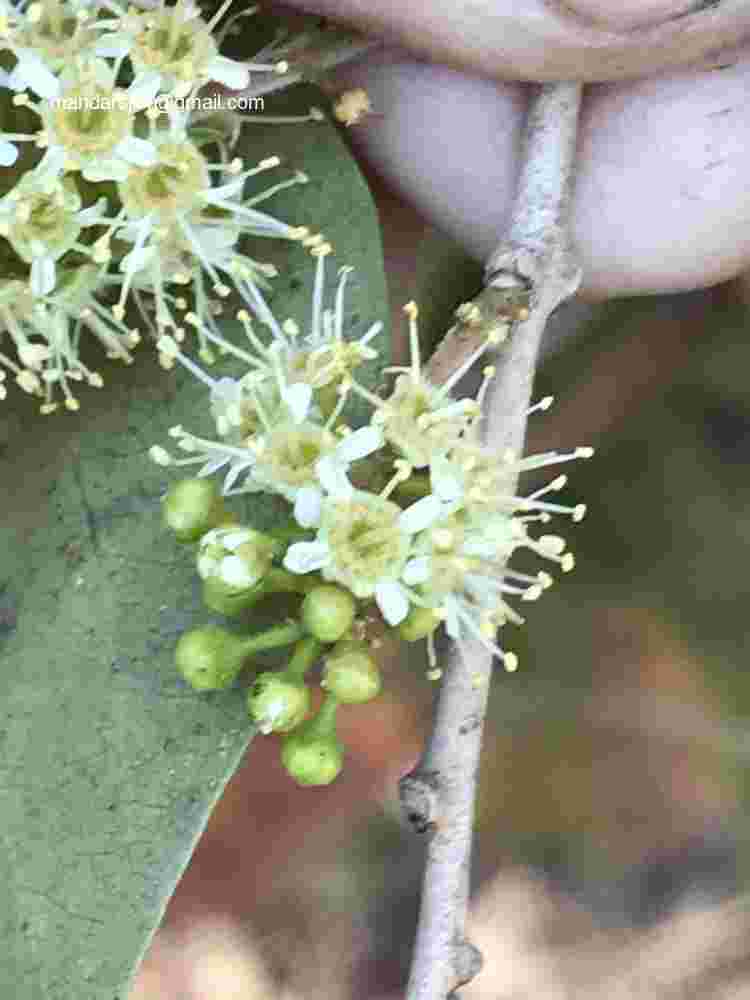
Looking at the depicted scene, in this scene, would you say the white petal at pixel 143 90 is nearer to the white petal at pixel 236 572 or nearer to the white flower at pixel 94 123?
the white flower at pixel 94 123

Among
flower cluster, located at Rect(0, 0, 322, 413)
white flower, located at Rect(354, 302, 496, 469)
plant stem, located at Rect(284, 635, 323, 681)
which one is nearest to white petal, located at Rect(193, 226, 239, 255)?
flower cluster, located at Rect(0, 0, 322, 413)

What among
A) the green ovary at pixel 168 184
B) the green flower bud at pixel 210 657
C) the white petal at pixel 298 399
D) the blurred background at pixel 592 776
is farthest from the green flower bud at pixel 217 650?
the blurred background at pixel 592 776

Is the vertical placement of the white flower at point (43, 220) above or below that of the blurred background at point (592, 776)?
above

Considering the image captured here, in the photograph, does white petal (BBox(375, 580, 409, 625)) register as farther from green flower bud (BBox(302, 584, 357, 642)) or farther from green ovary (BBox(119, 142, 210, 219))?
green ovary (BBox(119, 142, 210, 219))

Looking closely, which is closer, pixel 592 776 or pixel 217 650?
pixel 217 650

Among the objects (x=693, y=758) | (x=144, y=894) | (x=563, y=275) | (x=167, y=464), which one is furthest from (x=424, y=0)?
(x=693, y=758)

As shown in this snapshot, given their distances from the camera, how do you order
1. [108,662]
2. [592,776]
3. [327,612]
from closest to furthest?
[327,612] < [108,662] < [592,776]

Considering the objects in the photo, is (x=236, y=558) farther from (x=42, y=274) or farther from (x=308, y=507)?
(x=42, y=274)

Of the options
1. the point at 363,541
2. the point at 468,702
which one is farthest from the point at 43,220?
the point at 468,702
